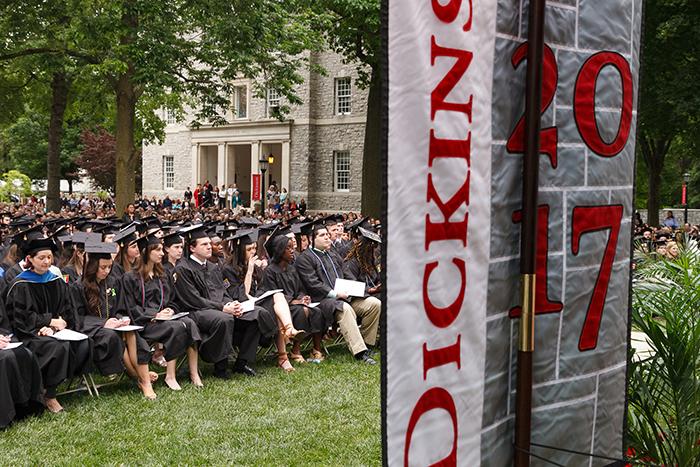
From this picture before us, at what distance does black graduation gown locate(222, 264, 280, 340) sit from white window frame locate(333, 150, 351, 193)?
3405 cm

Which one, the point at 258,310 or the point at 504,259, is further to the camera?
the point at 258,310

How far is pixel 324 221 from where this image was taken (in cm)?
1241

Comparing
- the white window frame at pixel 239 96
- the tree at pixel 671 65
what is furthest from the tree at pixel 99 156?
the tree at pixel 671 65

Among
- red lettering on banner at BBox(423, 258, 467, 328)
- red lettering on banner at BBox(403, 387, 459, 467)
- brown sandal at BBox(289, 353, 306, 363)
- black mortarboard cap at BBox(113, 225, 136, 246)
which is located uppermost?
red lettering on banner at BBox(423, 258, 467, 328)

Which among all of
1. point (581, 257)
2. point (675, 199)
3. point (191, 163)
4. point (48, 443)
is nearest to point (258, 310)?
point (48, 443)

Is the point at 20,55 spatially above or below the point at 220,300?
above

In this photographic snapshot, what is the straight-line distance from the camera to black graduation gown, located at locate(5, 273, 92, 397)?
7758mm

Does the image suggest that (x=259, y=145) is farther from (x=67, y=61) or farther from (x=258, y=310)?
(x=258, y=310)

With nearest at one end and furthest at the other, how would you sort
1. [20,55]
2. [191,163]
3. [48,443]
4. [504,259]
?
[504,259] < [48,443] < [20,55] < [191,163]

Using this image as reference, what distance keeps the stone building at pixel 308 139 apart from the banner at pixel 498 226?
4017cm

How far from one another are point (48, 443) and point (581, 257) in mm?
5685

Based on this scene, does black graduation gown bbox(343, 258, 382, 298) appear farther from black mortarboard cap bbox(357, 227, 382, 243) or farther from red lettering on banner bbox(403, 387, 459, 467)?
red lettering on banner bbox(403, 387, 459, 467)

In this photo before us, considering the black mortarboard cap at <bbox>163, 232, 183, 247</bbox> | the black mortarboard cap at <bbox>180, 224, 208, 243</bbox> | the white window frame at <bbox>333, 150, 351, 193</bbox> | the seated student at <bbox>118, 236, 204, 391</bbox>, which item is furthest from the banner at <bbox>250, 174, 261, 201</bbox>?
the seated student at <bbox>118, 236, 204, 391</bbox>

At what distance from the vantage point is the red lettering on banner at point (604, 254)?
2.53m
